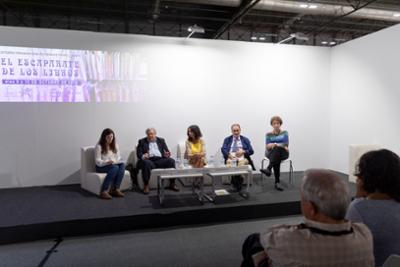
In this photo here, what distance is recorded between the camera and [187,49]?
5395 millimetres

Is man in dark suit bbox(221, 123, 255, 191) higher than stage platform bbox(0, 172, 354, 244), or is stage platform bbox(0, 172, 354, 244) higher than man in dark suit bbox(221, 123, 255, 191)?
man in dark suit bbox(221, 123, 255, 191)

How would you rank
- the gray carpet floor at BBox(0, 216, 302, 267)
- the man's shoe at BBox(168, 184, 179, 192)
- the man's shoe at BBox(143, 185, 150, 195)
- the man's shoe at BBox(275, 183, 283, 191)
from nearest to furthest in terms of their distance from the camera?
the gray carpet floor at BBox(0, 216, 302, 267)
the man's shoe at BBox(143, 185, 150, 195)
the man's shoe at BBox(168, 184, 179, 192)
the man's shoe at BBox(275, 183, 283, 191)

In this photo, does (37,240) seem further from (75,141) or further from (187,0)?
(187,0)

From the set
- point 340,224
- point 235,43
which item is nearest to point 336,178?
point 340,224

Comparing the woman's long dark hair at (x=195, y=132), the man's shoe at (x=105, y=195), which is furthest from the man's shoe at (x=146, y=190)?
the woman's long dark hair at (x=195, y=132)

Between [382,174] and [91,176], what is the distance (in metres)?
3.78

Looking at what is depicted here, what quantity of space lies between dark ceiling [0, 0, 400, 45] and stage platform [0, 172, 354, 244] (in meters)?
3.41

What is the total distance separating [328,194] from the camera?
1087mm

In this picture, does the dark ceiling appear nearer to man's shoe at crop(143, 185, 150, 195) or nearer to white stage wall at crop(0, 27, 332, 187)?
white stage wall at crop(0, 27, 332, 187)

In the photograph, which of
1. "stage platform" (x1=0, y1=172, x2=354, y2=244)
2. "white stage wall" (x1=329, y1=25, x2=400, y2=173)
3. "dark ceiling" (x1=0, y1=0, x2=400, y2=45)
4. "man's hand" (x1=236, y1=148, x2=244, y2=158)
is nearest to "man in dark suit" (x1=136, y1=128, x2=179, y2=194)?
"stage platform" (x1=0, y1=172, x2=354, y2=244)

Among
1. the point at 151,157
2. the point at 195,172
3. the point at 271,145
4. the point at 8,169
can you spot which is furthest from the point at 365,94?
the point at 8,169

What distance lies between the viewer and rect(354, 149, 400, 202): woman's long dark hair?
4.41 ft

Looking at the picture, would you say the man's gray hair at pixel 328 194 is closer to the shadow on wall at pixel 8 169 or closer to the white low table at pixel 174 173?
the white low table at pixel 174 173

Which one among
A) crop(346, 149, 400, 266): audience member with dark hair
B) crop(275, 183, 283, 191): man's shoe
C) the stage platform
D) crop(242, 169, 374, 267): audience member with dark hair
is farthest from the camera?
crop(275, 183, 283, 191): man's shoe
